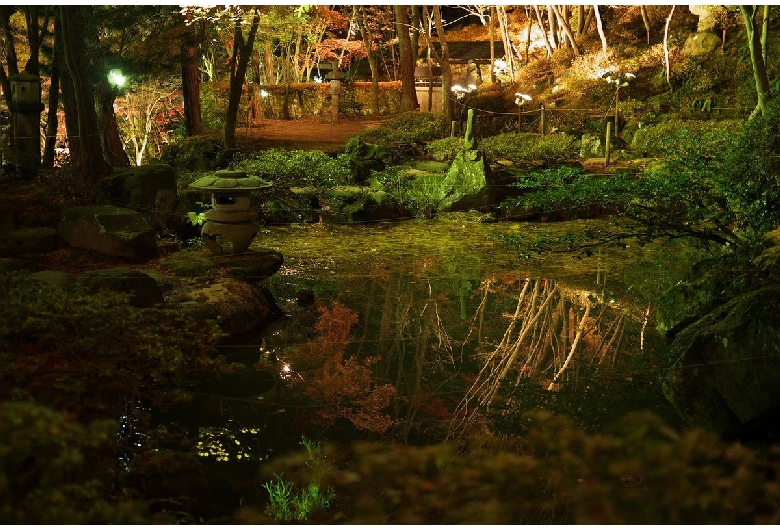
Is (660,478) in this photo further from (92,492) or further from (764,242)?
(764,242)

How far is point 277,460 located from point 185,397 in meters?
1.11

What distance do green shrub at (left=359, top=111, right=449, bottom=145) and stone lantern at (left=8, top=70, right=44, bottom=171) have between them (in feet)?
34.4

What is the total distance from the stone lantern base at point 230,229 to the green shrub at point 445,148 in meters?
10.4

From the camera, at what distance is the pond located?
6793 mm

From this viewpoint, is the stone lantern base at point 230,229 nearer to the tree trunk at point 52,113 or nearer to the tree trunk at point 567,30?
the tree trunk at point 52,113

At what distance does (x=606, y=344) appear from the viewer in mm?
8570

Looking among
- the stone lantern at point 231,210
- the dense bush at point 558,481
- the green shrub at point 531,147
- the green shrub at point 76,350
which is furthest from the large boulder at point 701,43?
the green shrub at point 76,350

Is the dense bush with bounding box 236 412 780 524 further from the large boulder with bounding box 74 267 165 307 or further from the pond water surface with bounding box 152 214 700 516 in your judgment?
the large boulder with bounding box 74 267 165 307

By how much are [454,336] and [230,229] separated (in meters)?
3.49

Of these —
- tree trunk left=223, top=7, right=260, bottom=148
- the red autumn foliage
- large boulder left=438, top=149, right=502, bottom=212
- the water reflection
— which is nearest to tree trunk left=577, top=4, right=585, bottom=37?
large boulder left=438, top=149, right=502, bottom=212

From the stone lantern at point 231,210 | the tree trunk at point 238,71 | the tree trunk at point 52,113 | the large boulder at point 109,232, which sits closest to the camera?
the stone lantern at point 231,210

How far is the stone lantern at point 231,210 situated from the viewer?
384 inches

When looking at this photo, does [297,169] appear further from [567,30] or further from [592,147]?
[567,30]

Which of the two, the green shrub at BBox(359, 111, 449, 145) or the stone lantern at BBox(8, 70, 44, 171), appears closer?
the stone lantern at BBox(8, 70, 44, 171)
